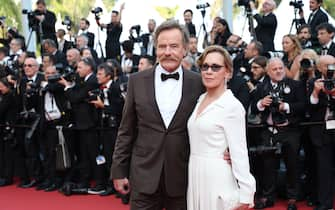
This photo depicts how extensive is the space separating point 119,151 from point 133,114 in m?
0.22

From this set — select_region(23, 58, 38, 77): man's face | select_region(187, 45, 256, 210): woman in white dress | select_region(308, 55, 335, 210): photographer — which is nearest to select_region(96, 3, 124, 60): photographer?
select_region(23, 58, 38, 77): man's face

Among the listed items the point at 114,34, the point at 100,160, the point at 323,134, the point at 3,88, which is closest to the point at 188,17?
the point at 114,34

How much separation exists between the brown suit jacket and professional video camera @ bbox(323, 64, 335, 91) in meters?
1.78

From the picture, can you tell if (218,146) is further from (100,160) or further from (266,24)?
(266,24)

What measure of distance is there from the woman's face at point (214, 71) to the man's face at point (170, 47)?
152mm

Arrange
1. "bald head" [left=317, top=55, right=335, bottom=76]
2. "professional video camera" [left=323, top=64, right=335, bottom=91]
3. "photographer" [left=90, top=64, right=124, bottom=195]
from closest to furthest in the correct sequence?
"professional video camera" [left=323, top=64, right=335, bottom=91], "bald head" [left=317, top=55, right=335, bottom=76], "photographer" [left=90, top=64, right=124, bottom=195]

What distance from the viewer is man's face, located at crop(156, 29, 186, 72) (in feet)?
8.85

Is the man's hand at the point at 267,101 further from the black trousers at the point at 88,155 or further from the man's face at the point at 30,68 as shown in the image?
the man's face at the point at 30,68

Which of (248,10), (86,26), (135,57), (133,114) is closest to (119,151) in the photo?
(133,114)

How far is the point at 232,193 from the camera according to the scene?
2590 mm

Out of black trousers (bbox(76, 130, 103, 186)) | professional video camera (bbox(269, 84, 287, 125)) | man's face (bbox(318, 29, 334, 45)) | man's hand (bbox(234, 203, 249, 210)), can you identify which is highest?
man's face (bbox(318, 29, 334, 45))

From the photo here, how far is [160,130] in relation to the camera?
9.11 ft

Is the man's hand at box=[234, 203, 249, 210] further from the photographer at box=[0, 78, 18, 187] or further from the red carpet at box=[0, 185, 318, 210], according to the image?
the photographer at box=[0, 78, 18, 187]

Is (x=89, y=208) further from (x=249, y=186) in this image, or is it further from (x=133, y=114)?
(x=249, y=186)
